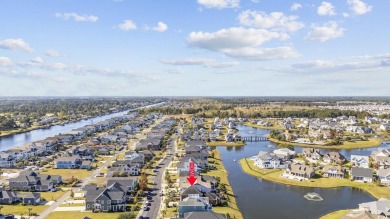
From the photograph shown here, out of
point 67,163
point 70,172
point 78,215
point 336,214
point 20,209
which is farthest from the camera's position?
point 67,163

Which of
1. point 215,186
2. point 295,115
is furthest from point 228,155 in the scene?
point 295,115

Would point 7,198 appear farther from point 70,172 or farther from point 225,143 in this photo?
point 225,143

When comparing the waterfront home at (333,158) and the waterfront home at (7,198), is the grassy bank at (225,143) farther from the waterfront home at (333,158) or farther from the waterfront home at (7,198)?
the waterfront home at (7,198)

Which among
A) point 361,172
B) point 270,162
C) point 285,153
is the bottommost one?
point 270,162

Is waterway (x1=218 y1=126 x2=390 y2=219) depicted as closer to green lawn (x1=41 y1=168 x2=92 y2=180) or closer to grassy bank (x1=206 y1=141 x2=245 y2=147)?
green lawn (x1=41 y1=168 x2=92 y2=180)

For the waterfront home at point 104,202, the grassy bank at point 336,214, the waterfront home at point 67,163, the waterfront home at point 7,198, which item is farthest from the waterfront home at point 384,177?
the waterfront home at point 7,198

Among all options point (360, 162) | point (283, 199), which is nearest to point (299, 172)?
point (283, 199)

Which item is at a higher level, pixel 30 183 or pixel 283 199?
pixel 30 183
